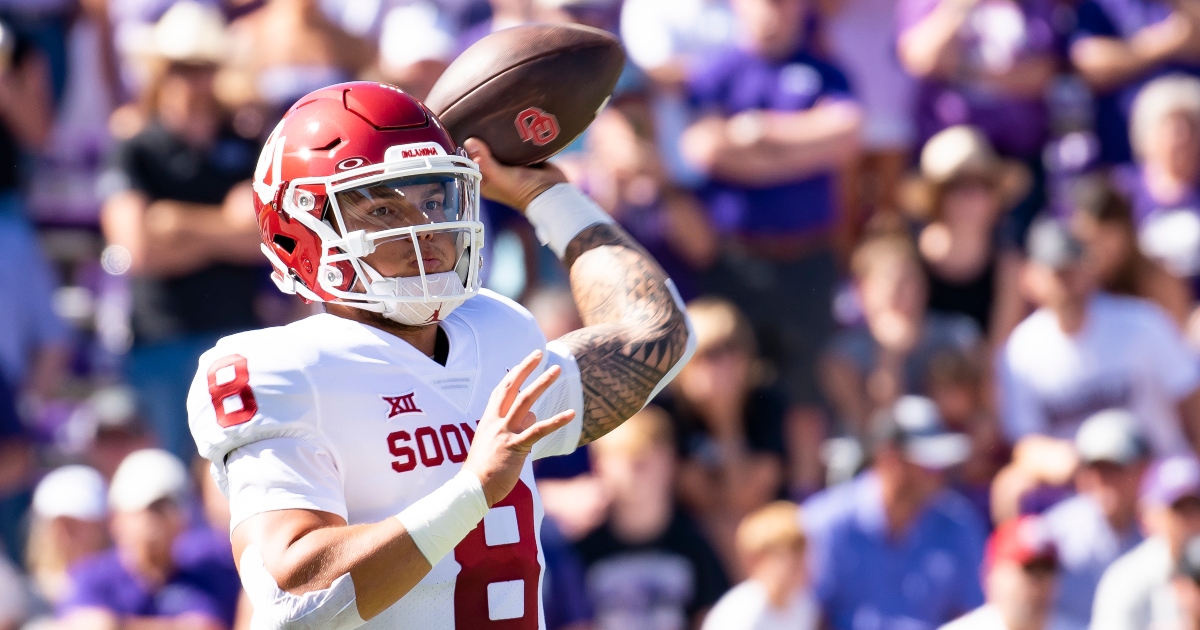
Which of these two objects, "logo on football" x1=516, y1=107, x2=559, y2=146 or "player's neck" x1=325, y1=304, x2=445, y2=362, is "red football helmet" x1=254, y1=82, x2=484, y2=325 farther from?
"logo on football" x1=516, y1=107, x2=559, y2=146

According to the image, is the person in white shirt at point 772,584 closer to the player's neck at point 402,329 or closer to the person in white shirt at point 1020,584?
the person in white shirt at point 1020,584

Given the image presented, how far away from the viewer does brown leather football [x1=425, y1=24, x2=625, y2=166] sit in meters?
3.51

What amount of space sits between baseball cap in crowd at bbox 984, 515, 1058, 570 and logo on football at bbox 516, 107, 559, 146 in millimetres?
3230

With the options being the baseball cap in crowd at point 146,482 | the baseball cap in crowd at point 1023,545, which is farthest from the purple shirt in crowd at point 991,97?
the baseball cap in crowd at point 146,482

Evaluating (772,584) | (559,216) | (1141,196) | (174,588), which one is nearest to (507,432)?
(559,216)

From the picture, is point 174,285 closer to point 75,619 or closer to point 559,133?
point 75,619

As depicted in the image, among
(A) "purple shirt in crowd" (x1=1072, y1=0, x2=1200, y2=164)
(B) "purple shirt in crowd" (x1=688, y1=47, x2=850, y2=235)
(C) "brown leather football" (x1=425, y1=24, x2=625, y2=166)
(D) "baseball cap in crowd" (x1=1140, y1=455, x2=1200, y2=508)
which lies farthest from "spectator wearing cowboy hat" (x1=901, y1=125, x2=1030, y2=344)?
(C) "brown leather football" (x1=425, y1=24, x2=625, y2=166)

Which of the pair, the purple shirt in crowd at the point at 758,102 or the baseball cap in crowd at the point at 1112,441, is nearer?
the baseball cap in crowd at the point at 1112,441

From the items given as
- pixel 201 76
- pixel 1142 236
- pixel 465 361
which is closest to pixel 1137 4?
pixel 1142 236

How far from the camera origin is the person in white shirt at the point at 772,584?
6219 mm

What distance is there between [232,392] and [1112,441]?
14.9ft

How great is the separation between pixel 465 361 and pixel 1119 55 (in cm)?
554

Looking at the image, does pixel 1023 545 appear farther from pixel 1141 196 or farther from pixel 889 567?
pixel 1141 196

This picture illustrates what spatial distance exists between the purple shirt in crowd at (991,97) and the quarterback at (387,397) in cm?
462
